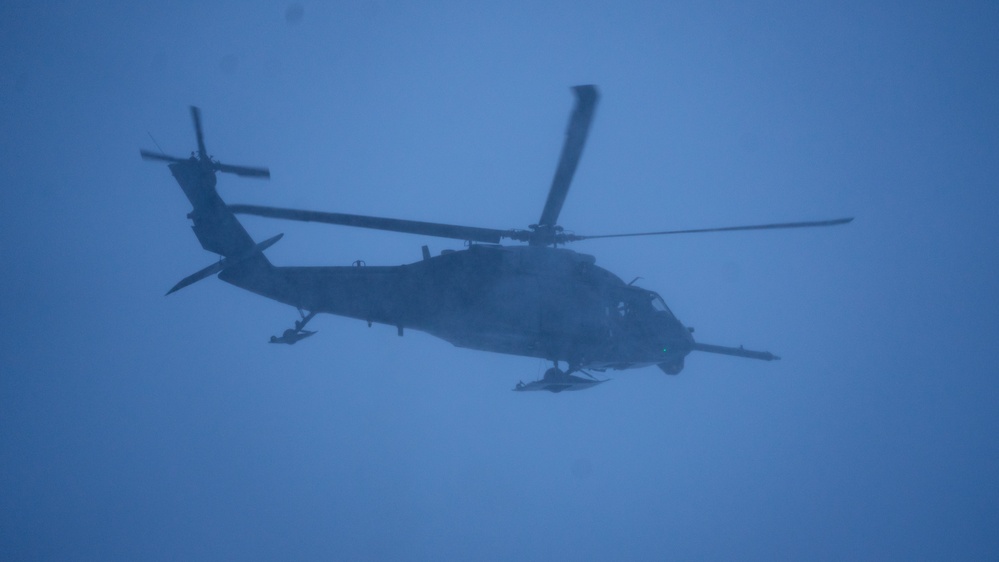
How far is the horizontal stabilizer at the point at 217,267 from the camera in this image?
26.3ft

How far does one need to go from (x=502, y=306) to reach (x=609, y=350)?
5.31ft

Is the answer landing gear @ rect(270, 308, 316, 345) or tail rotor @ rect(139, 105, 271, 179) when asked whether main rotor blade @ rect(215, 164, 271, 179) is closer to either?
tail rotor @ rect(139, 105, 271, 179)

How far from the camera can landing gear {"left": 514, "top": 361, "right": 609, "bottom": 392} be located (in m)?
7.85

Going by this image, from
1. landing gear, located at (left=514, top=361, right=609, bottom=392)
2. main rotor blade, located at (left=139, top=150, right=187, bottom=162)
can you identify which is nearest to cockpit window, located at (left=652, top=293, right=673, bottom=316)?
landing gear, located at (left=514, top=361, right=609, bottom=392)

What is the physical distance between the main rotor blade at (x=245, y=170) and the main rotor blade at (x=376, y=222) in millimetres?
821

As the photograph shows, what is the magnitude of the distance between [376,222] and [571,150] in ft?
8.08

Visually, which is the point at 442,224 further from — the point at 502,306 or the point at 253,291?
the point at 253,291

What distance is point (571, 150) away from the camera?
6.10 metres

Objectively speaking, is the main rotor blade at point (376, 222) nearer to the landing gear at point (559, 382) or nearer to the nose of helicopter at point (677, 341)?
the landing gear at point (559, 382)

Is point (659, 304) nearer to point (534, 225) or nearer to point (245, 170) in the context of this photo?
point (534, 225)

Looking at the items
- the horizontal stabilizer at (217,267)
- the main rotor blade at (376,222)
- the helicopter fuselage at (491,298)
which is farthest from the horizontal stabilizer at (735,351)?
the horizontal stabilizer at (217,267)

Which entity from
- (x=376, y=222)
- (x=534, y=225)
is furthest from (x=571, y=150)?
(x=376, y=222)

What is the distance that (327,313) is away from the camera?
8359mm

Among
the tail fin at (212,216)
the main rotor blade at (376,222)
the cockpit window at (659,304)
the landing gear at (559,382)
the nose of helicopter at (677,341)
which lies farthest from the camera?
the cockpit window at (659,304)
